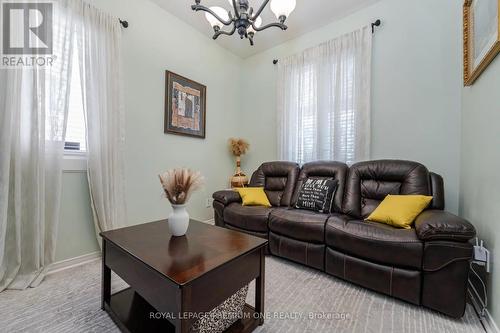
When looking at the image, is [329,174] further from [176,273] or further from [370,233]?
[176,273]

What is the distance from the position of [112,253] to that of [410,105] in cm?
297

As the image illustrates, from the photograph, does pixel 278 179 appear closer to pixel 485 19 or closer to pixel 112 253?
pixel 112 253

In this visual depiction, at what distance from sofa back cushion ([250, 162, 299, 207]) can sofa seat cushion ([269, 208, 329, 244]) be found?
1.65ft

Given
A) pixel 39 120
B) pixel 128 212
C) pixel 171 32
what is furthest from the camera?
pixel 171 32

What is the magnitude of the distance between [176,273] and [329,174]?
201 centimetres

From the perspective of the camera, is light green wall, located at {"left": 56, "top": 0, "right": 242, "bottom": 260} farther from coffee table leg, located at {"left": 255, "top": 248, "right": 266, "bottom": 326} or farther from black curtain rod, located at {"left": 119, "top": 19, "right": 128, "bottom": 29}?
coffee table leg, located at {"left": 255, "top": 248, "right": 266, "bottom": 326}

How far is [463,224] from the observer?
1284mm

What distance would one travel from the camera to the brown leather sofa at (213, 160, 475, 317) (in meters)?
1.30

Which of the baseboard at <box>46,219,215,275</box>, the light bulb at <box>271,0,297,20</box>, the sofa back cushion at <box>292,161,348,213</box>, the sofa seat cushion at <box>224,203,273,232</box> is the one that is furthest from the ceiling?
the baseboard at <box>46,219,215,275</box>

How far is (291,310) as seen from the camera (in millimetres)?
1410

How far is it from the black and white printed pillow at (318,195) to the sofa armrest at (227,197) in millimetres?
732

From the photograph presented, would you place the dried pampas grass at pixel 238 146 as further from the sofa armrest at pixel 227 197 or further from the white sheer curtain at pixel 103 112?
the white sheer curtain at pixel 103 112

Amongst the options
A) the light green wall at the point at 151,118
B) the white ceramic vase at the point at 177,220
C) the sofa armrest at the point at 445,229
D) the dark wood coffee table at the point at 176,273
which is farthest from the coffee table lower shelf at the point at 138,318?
the sofa armrest at the point at 445,229

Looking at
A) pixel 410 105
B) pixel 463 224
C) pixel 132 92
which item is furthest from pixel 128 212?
pixel 410 105
